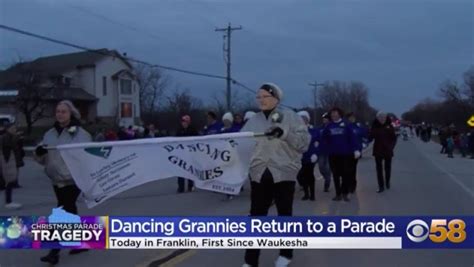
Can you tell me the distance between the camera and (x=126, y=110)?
65062 millimetres

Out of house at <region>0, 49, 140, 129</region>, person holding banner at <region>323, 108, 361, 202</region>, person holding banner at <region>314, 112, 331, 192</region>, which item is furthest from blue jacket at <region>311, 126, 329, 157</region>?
house at <region>0, 49, 140, 129</region>

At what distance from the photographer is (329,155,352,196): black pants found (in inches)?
464

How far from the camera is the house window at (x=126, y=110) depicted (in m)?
64.1

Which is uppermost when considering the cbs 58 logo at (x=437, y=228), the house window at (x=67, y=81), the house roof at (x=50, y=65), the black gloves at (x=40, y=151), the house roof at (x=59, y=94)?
the house roof at (x=50, y=65)

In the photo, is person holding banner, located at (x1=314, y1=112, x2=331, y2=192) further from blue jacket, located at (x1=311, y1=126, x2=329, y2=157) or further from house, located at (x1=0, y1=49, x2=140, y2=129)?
house, located at (x1=0, y1=49, x2=140, y2=129)

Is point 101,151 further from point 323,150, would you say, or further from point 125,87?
point 125,87

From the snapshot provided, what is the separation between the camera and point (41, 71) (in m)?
37.5

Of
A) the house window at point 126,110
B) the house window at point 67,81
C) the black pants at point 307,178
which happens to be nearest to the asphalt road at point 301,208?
the black pants at point 307,178

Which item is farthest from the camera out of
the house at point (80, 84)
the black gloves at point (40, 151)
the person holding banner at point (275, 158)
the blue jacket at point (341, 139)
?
the house at point (80, 84)

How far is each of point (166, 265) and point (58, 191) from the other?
1.55 m

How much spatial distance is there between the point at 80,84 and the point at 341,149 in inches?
1570

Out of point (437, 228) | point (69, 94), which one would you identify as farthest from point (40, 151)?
point (69, 94)

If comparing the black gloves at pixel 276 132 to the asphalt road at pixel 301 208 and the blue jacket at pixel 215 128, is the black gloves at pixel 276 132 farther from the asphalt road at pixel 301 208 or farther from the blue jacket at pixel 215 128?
the blue jacket at pixel 215 128

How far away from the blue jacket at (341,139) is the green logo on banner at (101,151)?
6587 mm
